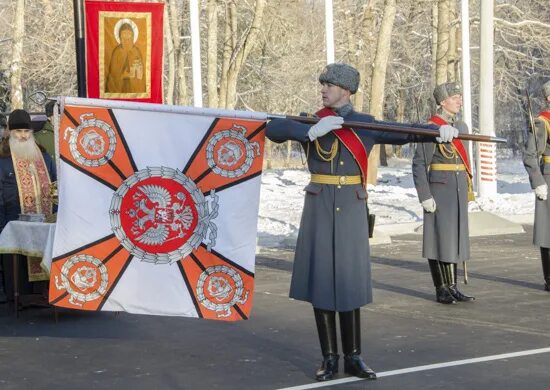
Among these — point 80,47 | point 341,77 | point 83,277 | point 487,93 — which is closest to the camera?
point 341,77

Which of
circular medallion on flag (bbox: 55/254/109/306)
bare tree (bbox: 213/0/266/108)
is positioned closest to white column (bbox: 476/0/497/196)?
bare tree (bbox: 213/0/266/108)

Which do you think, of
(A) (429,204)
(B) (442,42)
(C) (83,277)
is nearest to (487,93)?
(B) (442,42)

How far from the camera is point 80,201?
28.0 ft

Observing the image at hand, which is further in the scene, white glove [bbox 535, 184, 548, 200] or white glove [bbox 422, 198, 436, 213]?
white glove [bbox 535, 184, 548, 200]

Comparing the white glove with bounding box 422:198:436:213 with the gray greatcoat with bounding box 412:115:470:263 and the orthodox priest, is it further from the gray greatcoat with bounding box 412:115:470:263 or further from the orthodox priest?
the orthodox priest

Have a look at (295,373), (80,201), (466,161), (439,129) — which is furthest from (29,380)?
(466,161)

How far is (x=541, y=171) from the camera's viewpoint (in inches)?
496

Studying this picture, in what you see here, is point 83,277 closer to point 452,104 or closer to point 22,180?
point 22,180

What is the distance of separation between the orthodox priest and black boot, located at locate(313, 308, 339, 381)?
4.40 meters

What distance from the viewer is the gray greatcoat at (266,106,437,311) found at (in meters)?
8.23

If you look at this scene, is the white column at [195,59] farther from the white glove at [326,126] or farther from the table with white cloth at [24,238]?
the white glove at [326,126]

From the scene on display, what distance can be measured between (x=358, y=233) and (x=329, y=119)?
0.87 meters

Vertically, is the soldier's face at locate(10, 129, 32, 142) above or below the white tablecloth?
above

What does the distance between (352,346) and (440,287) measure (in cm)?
386
